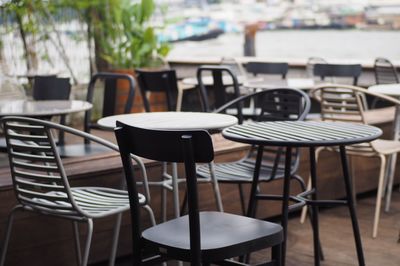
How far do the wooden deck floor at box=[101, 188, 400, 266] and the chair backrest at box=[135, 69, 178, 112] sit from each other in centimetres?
118

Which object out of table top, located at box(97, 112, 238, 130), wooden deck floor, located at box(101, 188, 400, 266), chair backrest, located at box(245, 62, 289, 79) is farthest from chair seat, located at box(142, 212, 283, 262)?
chair backrest, located at box(245, 62, 289, 79)

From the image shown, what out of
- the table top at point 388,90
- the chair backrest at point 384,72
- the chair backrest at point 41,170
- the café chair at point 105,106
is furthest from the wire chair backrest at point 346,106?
the chair backrest at point 384,72

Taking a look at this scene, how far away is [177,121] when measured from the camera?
10.0ft

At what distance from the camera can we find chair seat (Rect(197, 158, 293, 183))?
3.55m

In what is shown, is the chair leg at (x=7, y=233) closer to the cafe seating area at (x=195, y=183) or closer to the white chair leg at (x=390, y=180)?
the cafe seating area at (x=195, y=183)

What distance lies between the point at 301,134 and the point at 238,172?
3.01 feet

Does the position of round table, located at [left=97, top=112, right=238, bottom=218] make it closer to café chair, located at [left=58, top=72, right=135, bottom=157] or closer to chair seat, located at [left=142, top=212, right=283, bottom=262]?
chair seat, located at [left=142, top=212, right=283, bottom=262]

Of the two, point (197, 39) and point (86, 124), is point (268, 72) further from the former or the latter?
point (197, 39)

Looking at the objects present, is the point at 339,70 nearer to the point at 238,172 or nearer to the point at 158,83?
the point at 158,83

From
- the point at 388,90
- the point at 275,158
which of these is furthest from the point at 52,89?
the point at 388,90

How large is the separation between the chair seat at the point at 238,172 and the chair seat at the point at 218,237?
104cm

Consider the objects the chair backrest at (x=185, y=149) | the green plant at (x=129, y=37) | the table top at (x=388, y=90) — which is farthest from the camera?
the green plant at (x=129, y=37)

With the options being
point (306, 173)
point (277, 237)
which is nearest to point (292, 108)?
point (306, 173)

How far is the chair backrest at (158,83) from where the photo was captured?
16.8 feet
